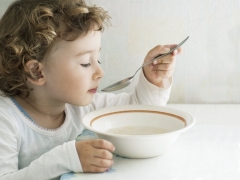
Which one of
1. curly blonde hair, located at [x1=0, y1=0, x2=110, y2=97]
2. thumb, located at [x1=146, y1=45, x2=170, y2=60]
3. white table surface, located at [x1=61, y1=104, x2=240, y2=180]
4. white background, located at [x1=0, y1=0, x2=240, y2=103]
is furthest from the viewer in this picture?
white background, located at [x1=0, y1=0, x2=240, y2=103]

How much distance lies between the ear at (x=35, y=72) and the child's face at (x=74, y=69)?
0.01 metres

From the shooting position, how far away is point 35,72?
2.72 ft

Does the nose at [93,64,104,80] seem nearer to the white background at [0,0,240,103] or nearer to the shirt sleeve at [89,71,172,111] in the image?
the shirt sleeve at [89,71,172,111]

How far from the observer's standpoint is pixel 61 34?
2.59 feet

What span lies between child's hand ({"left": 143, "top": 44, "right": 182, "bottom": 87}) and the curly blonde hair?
159 millimetres

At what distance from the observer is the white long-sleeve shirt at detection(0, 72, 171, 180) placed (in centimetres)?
67

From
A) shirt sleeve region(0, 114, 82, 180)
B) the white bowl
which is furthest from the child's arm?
shirt sleeve region(0, 114, 82, 180)

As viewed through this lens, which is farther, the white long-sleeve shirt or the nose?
the nose

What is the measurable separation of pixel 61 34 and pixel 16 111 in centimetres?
20

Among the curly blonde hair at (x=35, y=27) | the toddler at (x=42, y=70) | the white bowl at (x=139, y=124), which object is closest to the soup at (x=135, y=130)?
the white bowl at (x=139, y=124)

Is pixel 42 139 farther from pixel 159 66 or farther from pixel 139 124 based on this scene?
pixel 159 66

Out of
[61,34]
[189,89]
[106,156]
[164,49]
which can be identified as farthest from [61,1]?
[189,89]

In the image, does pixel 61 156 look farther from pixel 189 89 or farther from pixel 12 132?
pixel 189 89

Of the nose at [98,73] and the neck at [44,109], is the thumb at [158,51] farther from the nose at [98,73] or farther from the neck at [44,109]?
the neck at [44,109]
